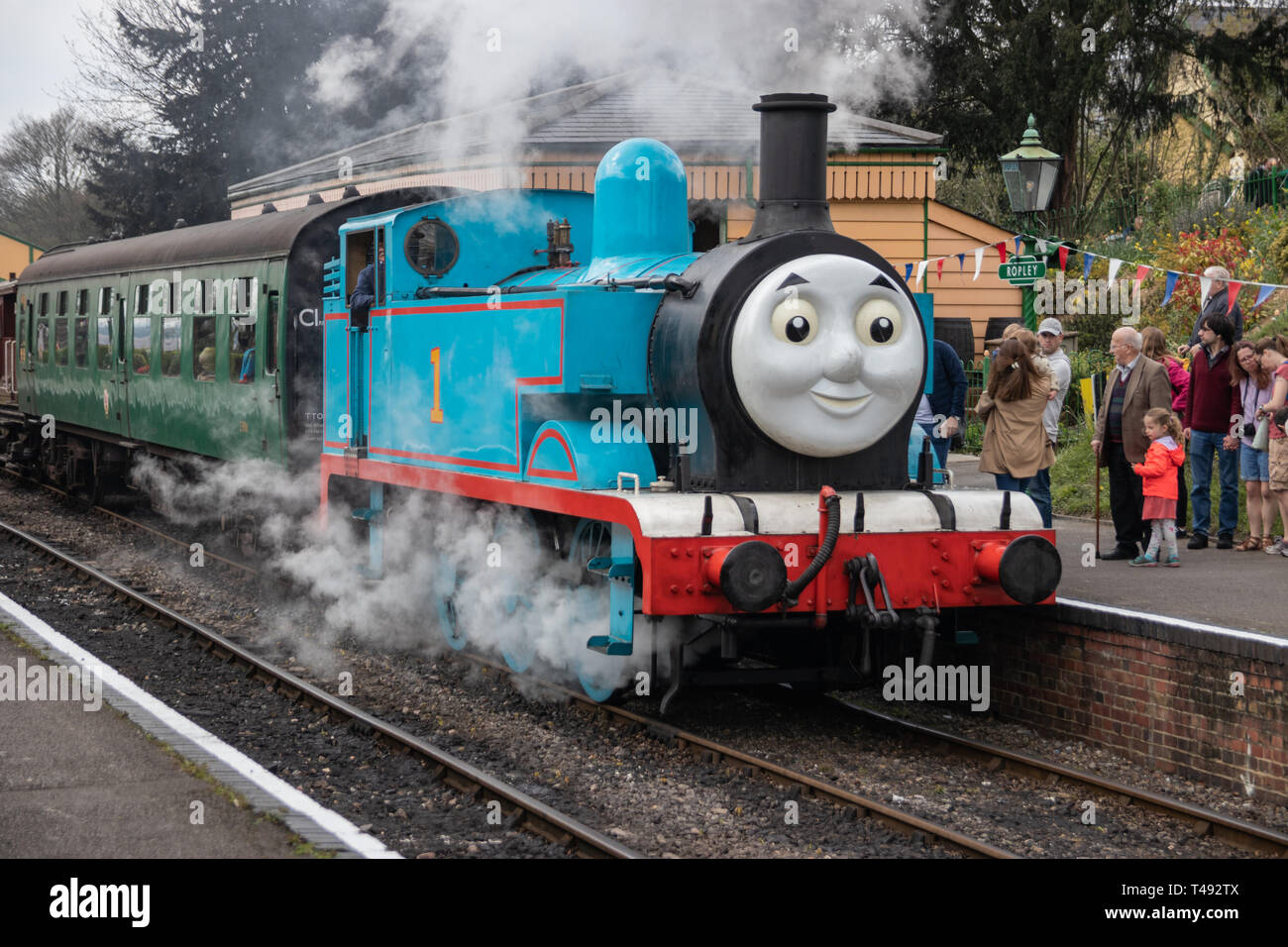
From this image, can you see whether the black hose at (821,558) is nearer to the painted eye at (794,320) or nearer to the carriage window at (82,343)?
the painted eye at (794,320)

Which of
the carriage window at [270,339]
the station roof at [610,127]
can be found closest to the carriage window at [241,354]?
the carriage window at [270,339]

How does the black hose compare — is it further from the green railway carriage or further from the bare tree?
the bare tree

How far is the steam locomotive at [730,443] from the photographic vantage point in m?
6.51

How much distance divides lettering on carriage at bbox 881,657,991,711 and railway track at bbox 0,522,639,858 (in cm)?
234

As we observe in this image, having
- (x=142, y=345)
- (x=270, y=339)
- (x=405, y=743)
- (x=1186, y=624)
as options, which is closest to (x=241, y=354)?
(x=270, y=339)

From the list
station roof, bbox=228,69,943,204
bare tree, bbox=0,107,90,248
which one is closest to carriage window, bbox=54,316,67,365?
station roof, bbox=228,69,943,204

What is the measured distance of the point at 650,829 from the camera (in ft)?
18.9

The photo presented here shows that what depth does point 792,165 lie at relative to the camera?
683 centimetres

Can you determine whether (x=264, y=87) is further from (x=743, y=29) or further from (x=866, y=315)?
(x=866, y=315)

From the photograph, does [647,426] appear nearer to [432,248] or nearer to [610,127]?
[432,248]

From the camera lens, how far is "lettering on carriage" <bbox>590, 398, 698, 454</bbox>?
6.96 m

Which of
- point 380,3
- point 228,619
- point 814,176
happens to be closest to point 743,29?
point 814,176

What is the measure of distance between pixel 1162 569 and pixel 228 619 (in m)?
6.27

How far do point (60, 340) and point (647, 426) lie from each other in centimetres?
1253
